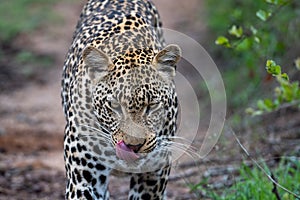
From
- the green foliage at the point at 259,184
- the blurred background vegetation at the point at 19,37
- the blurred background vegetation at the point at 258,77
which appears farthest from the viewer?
the blurred background vegetation at the point at 19,37

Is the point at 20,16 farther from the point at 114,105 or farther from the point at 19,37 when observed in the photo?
the point at 114,105

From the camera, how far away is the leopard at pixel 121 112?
17.1 feet

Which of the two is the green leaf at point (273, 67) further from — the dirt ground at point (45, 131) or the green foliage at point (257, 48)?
the green foliage at point (257, 48)

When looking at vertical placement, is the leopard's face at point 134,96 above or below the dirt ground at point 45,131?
below

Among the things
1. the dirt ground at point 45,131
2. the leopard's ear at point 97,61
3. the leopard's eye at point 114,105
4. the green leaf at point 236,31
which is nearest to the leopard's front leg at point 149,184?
the dirt ground at point 45,131

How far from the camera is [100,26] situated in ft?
19.9

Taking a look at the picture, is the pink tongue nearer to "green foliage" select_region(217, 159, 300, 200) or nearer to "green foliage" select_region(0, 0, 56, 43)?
"green foliage" select_region(217, 159, 300, 200)

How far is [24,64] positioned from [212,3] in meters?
3.89

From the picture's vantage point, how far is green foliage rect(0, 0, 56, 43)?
1503 cm

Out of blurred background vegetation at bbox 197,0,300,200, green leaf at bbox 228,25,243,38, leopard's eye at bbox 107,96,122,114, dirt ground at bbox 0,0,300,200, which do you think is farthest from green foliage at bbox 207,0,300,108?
leopard's eye at bbox 107,96,122,114

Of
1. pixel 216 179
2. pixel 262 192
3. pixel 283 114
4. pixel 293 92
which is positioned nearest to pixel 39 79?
pixel 283 114

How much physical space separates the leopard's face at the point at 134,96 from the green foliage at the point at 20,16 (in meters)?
9.72

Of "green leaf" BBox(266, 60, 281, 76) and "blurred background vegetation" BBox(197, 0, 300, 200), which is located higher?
"blurred background vegetation" BBox(197, 0, 300, 200)

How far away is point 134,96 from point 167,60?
18.9 inches
